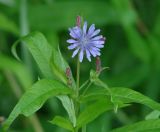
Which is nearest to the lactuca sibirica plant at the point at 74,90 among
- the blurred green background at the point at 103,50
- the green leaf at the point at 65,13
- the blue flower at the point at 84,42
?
the blue flower at the point at 84,42

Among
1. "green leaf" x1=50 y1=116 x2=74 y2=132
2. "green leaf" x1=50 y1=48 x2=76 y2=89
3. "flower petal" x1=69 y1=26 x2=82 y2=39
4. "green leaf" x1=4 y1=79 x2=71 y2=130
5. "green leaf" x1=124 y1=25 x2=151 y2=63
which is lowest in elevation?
"green leaf" x1=124 y1=25 x2=151 y2=63

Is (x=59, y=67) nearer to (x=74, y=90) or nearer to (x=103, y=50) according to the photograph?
(x=74, y=90)

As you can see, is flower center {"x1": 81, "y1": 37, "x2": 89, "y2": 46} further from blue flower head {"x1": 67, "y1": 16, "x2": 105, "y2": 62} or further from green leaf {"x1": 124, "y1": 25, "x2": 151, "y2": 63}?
green leaf {"x1": 124, "y1": 25, "x2": 151, "y2": 63}

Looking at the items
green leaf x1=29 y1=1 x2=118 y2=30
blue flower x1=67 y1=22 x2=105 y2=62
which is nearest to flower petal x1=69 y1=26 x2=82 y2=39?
blue flower x1=67 y1=22 x2=105 y2=62

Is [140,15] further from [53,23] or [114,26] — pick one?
[53,23]

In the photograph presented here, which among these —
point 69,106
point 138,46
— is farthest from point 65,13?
point 69,106

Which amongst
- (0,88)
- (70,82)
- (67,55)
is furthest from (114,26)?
(70,82)
